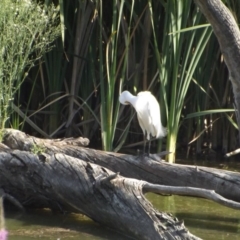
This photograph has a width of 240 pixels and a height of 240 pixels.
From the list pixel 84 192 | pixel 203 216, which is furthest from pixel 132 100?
pixel 84 192

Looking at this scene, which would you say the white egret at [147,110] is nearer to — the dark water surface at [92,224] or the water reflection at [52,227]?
the dark water surface at [92,224]

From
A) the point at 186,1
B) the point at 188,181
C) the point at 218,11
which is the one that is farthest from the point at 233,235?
the point at 186,1

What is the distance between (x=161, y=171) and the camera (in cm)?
489

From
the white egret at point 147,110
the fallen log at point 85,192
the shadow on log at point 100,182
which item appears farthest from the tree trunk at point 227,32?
the white egret at point 147,110

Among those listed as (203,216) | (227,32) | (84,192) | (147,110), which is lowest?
(203,216)

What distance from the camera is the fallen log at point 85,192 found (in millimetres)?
4082

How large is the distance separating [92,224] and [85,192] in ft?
1.27

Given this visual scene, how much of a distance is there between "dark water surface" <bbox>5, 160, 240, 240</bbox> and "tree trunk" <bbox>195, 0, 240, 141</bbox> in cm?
137

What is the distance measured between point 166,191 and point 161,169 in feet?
2.79

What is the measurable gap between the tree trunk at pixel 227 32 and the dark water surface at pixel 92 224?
1.37 metres

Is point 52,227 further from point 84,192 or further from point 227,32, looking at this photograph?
point 227,32

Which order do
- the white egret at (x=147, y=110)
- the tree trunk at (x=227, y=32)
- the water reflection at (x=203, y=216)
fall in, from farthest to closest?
the white egret at (x=147, y=110) < the water reflection at (x=203, y=216) < the tree trunk at (x=227, y=32)

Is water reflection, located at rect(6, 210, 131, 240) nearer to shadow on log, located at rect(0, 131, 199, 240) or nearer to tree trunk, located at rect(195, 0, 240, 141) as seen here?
shadow on log, located at rect(0, 131, 199, 240)

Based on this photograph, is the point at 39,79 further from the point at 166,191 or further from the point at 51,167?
the point at 166,191
